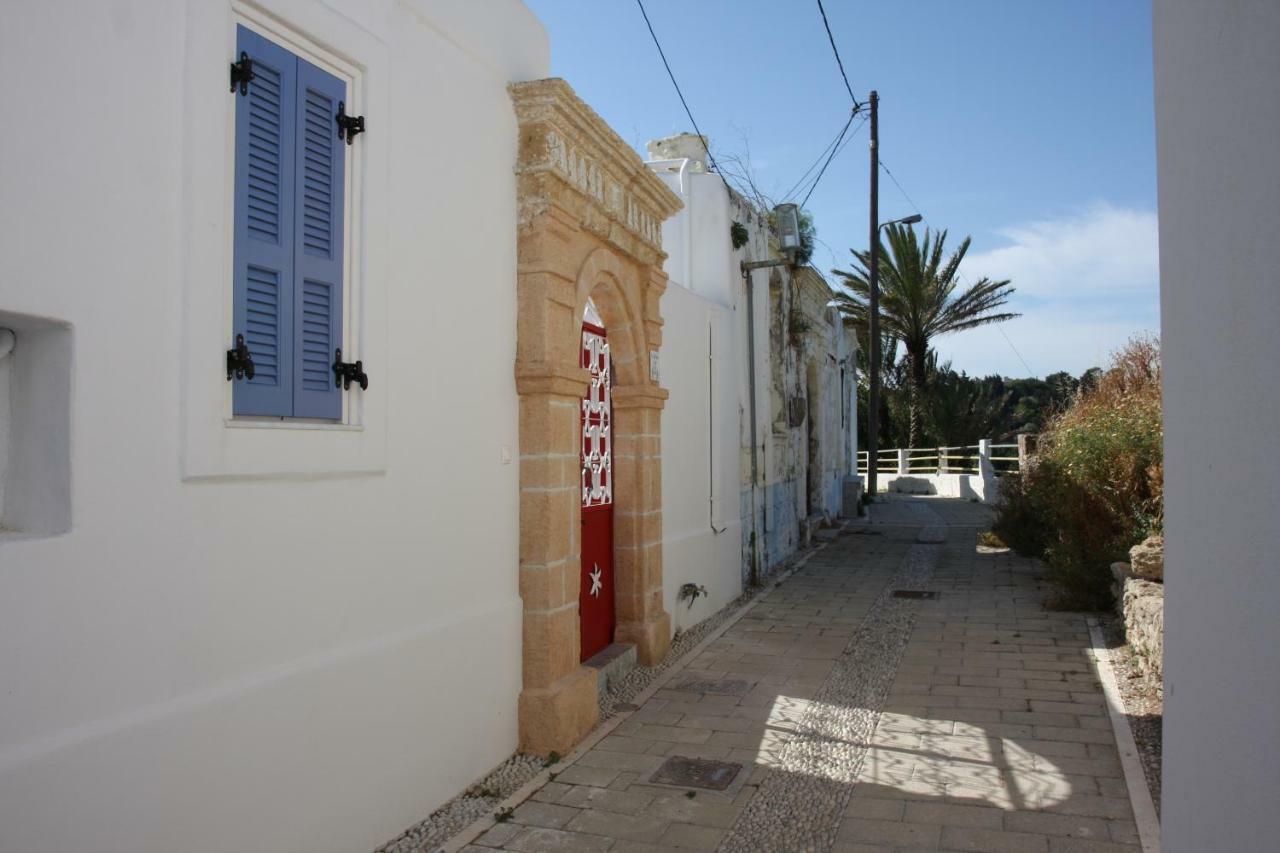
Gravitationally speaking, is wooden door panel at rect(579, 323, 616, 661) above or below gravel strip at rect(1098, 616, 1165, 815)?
above

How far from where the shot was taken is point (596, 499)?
6562mm

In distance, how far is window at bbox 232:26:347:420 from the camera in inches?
125

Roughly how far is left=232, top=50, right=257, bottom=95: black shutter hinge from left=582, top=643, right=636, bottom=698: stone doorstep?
159 inches

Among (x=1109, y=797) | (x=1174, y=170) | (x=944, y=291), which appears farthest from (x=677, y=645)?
(x=944, y=291)

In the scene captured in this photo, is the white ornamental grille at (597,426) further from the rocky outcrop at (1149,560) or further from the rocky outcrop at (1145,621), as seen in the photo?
the rocky outcrop at (1149,560)

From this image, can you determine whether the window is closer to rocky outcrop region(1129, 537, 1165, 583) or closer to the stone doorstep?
the stone doorstep

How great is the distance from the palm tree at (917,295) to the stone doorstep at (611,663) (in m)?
16.4

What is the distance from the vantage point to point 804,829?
13.0 feet

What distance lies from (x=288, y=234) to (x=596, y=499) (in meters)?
3.58

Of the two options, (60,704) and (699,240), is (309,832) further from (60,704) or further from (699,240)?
(699,240)

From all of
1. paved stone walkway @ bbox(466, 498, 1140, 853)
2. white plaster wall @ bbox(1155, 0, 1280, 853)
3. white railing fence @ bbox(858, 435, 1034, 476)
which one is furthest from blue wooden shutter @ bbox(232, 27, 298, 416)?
white railing fence @ bbox(858, 435, 1034, 476)

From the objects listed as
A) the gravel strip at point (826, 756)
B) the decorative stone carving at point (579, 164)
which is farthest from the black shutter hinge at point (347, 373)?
the gravel strip at point (826, 756)

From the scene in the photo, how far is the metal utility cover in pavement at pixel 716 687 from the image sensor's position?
6129mm

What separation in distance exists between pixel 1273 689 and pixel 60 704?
292 cm
